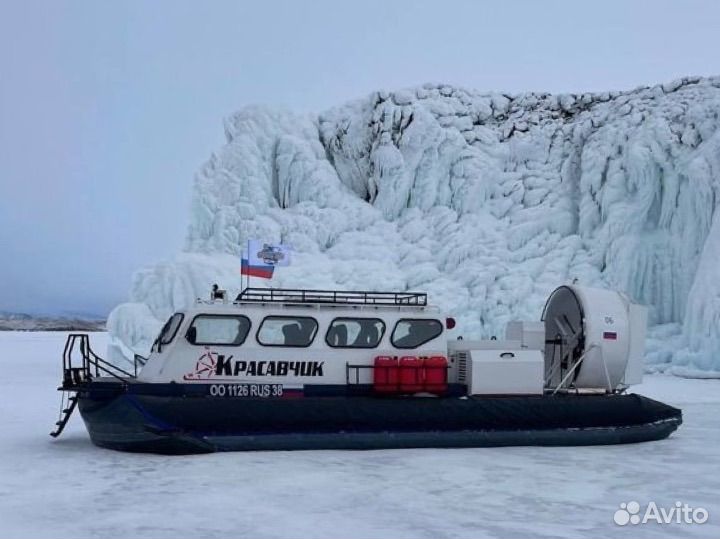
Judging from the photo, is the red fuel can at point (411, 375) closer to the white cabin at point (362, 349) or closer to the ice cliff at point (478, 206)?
the white cabin at point (362, 349)

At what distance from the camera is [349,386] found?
34.1 feet

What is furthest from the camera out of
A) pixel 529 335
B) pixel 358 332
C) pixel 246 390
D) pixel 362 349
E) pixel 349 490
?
pixel 529 335

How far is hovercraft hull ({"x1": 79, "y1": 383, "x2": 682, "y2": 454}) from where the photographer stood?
945 centimetres

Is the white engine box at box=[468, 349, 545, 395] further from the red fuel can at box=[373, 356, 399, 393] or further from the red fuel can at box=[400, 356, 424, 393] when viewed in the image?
the red fuel can at box=[373, 356, 399, 393]

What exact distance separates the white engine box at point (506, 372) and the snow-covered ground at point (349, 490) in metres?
0.84

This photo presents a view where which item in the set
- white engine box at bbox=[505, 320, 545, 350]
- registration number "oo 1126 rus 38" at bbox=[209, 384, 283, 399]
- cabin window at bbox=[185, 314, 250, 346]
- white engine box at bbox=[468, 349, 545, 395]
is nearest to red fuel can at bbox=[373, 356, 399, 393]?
white engine box at bbox=[468, 349, 545, 395]

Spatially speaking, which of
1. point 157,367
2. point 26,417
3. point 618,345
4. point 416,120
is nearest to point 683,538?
point 618,345

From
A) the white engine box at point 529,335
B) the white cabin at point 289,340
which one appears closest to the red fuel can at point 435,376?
the white cabin at point 289,340

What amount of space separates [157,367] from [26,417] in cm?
413

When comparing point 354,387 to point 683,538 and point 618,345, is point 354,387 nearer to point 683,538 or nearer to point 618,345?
point 618,345

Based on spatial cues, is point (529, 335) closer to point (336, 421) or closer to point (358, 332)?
point (358, 332)

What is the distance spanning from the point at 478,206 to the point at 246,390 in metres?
17.1

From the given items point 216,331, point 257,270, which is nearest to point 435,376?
point 216,331

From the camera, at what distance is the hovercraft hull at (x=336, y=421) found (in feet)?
31.0
